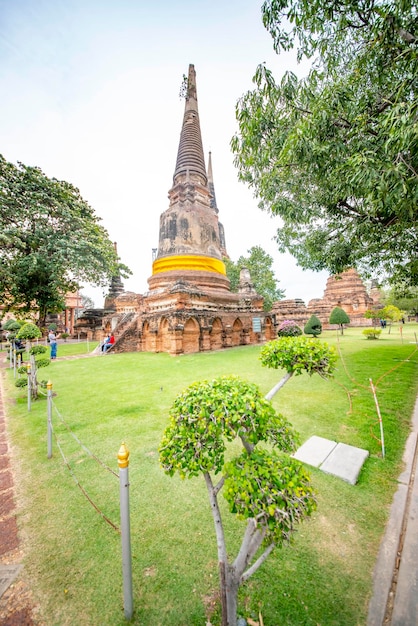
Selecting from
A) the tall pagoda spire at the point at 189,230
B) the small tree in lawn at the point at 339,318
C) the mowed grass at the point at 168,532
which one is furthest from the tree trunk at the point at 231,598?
the small tree in lawn at the point at 339,318

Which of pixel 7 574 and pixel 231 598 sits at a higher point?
pixel 231 598

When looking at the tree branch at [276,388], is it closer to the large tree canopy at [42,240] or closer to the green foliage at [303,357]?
the green foliage at [303,357]

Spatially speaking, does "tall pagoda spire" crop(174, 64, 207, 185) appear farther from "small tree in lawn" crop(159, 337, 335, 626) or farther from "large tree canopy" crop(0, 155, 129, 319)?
"small tree in lawn" crop(159, 337, 335, 626)

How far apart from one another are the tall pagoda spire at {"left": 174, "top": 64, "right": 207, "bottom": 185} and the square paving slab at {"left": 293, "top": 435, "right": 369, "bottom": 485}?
20.0 meters

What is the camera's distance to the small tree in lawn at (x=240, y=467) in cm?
146

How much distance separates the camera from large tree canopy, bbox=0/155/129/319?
15.8 meters

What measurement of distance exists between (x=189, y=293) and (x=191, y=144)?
43.7 feet

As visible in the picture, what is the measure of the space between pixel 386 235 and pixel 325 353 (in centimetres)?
819

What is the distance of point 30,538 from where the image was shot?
2531mm

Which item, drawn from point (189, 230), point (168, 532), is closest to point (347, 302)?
point (189, 230)

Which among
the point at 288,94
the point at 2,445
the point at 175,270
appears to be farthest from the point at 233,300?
the point at 2,445

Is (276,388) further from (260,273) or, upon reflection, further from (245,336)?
(260,273)

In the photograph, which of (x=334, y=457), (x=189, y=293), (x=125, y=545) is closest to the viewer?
(x=125, y=545)

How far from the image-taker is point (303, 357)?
241cm
